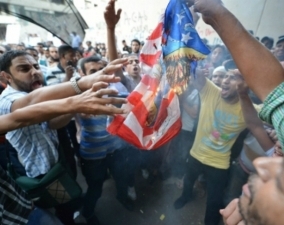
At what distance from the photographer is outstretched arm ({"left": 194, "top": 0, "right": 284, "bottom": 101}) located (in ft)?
2.79

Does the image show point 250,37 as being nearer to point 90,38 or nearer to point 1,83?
point 1,83

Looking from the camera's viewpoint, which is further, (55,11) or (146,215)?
(146,215)

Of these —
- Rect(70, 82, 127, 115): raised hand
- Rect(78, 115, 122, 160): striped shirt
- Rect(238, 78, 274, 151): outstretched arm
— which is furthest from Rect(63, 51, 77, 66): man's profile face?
Rect(238, 78, 274, 151): outstretched arm

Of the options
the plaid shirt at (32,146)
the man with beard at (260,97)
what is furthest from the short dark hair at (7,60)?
the man with beard at (260,97)

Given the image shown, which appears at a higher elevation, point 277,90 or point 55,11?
point 55,11

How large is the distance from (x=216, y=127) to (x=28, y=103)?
164 cm

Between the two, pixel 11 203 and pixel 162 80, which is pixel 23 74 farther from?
pixel 162 80

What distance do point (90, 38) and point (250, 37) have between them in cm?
1215

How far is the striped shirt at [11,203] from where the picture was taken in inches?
46.5

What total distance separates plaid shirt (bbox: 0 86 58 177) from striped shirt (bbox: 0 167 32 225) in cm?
40

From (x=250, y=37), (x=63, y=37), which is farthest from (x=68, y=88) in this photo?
(x=250, y=37)

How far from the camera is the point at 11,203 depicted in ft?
4.00

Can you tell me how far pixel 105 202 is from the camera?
279cm

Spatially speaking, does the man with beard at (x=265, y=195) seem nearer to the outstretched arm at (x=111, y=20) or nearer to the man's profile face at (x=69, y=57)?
the outstretched arm at (x=111, y=20)
